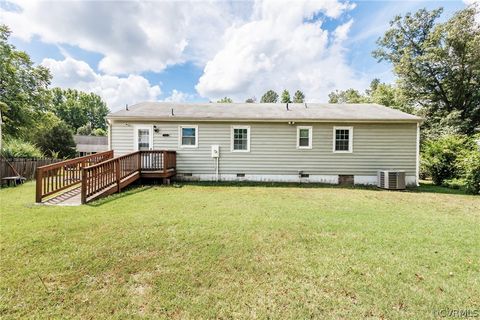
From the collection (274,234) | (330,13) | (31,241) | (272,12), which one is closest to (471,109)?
(330,13)

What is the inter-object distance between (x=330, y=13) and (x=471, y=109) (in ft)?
44.9

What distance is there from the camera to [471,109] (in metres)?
16.0

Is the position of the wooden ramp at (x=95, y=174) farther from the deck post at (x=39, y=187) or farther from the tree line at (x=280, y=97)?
the tree line at (x=280, y=97)

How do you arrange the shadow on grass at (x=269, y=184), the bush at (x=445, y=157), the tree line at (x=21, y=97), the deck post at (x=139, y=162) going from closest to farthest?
the deck post at (x=139, y=162)
the shadow on grass at (x=269, y=184)
the bush at (x=445, y=157)
the tree line at (x=21, y=97)

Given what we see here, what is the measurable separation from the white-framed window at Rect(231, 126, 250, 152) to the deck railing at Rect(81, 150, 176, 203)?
2.64 meters

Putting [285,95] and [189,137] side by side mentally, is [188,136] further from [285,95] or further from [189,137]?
[285,95]

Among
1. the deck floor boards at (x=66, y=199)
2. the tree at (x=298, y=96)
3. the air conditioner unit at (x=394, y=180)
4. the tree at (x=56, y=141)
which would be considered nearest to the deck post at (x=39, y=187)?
the deck floor boards at (x=66, y=199)

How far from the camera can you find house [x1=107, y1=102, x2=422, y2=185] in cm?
944

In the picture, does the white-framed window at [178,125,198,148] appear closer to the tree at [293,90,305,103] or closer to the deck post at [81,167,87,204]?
the deck post at [81,167,87,204]

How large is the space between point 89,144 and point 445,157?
147ft

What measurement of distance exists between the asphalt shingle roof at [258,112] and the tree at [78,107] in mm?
53165

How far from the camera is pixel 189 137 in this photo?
9.75m

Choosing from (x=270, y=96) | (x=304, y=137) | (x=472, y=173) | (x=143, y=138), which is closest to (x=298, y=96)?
(x=270, y=96)

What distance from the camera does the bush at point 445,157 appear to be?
9.54m
